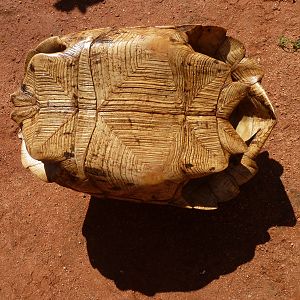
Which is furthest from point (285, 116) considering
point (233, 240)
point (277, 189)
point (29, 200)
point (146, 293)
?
point (29, 200)

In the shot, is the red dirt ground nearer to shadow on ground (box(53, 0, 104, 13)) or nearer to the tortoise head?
shadow on ground (box(53, 0, 104, 13))

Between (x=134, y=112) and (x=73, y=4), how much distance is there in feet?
10.0

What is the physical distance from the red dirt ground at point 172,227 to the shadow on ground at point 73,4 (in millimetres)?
130

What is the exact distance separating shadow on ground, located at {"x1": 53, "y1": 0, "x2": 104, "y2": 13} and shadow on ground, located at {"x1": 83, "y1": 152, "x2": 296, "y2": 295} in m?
2.66

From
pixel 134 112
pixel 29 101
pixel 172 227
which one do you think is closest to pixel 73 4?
pixel 29 101

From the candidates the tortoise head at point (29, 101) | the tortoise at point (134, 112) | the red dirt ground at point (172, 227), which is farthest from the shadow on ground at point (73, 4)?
the tortoise at point (134, 112)

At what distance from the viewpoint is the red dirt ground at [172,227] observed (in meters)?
5.48

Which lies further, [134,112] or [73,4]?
[73,4]

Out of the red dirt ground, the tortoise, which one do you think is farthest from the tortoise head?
the red dirt ground

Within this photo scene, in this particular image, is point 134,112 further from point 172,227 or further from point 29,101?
point 172,227

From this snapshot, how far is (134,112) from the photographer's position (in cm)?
435

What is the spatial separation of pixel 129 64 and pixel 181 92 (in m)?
0.50

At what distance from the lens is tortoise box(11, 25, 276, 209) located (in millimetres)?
4344

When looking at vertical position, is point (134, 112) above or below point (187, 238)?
above
